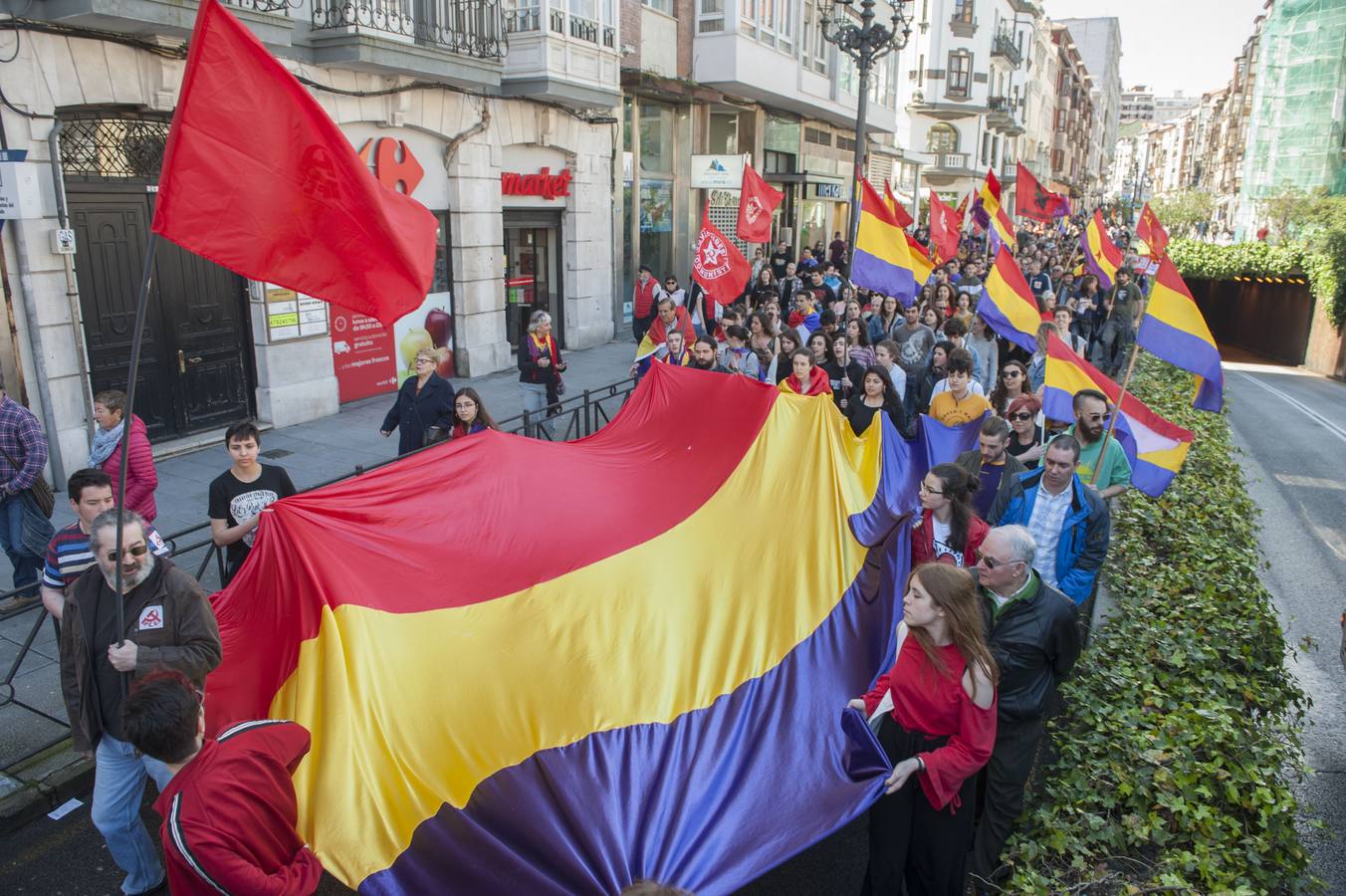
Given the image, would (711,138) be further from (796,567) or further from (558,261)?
(796,567)

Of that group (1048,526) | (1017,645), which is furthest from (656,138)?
(1017,645)

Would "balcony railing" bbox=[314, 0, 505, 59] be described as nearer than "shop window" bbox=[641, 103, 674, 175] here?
Yes

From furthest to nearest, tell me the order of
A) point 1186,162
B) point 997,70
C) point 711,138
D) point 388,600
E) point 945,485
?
point 1186,162 → point 997,70 → point 711,138 → point 945,485 → point 388,600

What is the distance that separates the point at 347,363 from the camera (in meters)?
13.6

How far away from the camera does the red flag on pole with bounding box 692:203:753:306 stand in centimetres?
1184

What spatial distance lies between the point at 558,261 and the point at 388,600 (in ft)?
47.4

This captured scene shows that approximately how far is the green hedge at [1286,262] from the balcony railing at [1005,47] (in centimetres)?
3148

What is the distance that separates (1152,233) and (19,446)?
14.9 metres

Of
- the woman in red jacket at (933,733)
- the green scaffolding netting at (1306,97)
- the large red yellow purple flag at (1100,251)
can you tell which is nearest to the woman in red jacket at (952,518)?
the woman in red jacket at (933,733)

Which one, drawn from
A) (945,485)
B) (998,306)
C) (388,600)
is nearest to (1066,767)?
(945,485)

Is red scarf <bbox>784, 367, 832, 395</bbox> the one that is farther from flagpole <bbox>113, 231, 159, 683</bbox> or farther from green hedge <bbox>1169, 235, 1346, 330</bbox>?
green hedge <bbox>1169, 235, 1346, 330</bbox>

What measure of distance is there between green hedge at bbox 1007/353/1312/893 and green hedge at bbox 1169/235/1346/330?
2158 cm

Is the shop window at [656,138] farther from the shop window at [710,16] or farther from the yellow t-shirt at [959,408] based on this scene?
the yellow t-shirt at [959,408]

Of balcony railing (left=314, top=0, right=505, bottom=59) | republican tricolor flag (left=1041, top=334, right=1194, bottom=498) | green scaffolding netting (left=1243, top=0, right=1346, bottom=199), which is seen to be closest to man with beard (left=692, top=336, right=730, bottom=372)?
republican tricolor flag (left=1041, top=334, right=1194, bottom=498)
